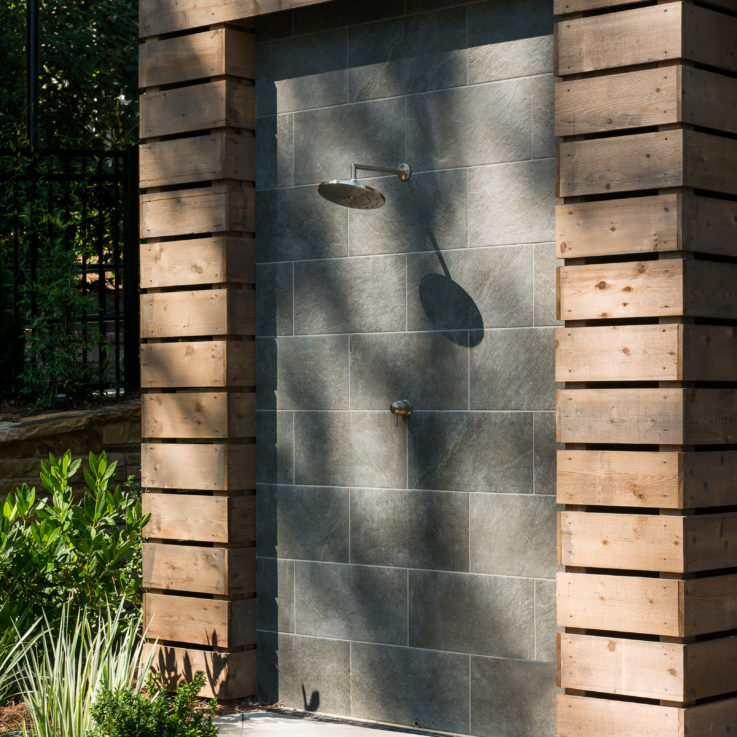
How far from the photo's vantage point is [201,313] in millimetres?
5926

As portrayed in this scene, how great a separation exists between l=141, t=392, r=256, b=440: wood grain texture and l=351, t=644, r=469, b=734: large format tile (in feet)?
4.25

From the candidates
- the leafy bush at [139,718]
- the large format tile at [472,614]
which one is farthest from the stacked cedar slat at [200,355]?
the leafy bush at [139,718]

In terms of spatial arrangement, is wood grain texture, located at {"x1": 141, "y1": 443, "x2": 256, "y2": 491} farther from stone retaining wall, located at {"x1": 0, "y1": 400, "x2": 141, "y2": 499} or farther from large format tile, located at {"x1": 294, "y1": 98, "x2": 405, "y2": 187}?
stone retaining wall, located at {"x1": 0, "y1": 400, "x2": 141, "y2": 499}

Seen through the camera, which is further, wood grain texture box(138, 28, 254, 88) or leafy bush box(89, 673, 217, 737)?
wood grain texture box(138, 28, 254, 88)

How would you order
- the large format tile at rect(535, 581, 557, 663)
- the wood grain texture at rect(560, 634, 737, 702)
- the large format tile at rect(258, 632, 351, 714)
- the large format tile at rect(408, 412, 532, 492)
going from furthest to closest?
the large format tile at rect(258, 632, 351, 714) → the large format tile at rect(408, 412, 532, 492) → the large format tile at rect(535, 581, 557, 663) → the wood grain texture at rect(560, 634, 737, 702)

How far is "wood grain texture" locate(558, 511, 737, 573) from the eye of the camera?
4.54 meters

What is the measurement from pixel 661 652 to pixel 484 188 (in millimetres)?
2223

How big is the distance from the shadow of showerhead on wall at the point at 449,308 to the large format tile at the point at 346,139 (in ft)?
1.71

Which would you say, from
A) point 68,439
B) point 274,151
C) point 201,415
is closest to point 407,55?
point 274,151

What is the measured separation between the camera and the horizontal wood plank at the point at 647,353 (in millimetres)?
4547

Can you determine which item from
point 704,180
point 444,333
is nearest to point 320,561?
point 444,333

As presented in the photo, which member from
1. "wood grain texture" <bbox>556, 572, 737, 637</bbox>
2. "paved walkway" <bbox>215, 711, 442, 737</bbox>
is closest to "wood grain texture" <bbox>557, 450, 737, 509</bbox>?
"wood grain texture" <bbox>556, 572, 737, 637</bbox>

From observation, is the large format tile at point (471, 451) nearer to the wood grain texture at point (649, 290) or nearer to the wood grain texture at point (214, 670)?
the wood grain texture at point (649, 290)

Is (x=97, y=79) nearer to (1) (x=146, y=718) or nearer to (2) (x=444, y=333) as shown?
(2) (x=444, y=333)
